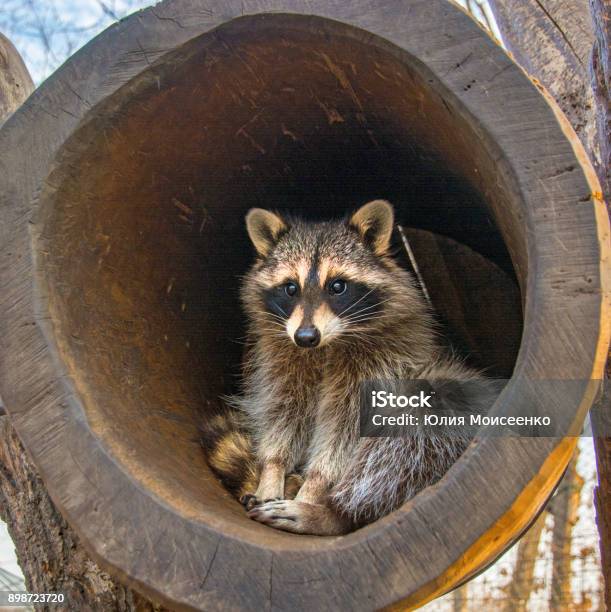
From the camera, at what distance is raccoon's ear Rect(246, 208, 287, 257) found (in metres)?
2.25

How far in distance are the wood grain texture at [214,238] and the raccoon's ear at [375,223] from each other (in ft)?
0.49

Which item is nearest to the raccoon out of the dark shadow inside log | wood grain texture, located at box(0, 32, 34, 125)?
the dark shadow inside log

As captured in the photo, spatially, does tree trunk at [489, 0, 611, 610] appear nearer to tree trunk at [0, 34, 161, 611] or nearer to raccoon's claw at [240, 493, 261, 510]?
raccoon's claw at [240, 493, 261, 510]

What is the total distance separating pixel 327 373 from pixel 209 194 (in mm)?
607

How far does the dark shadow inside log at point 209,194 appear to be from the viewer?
164cm

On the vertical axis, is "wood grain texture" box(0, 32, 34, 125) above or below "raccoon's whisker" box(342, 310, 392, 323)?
above

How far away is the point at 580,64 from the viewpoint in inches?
105

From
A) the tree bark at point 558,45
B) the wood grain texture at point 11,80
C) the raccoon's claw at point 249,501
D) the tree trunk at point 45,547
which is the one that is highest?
the tree bark at point 558,45

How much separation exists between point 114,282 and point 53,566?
72 centimetres

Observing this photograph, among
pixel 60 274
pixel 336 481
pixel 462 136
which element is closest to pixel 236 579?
pixel 336 481

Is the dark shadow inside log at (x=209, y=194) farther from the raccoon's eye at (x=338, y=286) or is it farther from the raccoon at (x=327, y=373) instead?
the raccoon's eye at (x=338, y=286)

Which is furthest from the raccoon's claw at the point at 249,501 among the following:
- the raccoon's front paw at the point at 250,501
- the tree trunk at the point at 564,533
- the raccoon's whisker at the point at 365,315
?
the tree trunk at the point at 564,533

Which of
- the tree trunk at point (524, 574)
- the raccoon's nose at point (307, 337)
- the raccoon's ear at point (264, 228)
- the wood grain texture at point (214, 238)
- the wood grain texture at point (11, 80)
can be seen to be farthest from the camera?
the tree trunk at point (524, 574)

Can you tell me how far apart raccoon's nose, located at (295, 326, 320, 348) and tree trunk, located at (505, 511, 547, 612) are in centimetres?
276
